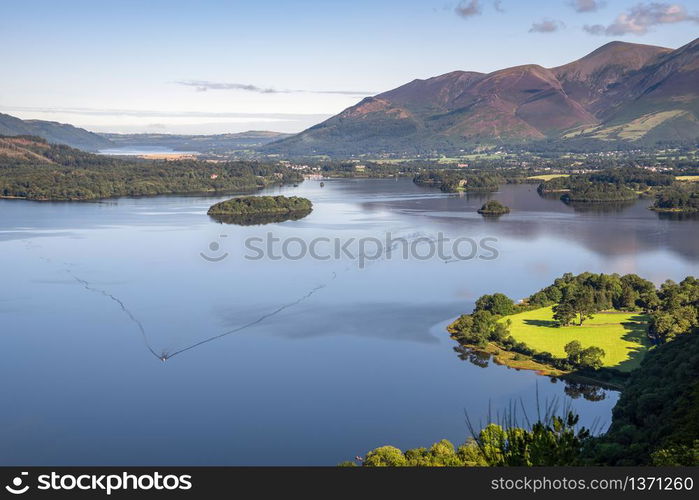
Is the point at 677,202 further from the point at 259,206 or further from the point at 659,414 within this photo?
the point at 659,414

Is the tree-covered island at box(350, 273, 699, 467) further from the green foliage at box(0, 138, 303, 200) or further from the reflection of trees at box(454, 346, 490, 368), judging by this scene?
the green foliage at box(0, 138, 303, 200)

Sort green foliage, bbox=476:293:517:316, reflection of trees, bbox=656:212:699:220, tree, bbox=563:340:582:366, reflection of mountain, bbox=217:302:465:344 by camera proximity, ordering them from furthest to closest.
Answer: reflection of trees, bbox=656:212:699:220 < green foliage, bbox=476:293:517:316 < reflection of mountain, bbox=217:302:465:344 < tree, bbox=563:340:582:366

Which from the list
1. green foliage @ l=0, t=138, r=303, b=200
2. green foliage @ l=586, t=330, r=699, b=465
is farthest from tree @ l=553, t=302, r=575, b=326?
green foliage @ l=0, t=138, r=303, b=200

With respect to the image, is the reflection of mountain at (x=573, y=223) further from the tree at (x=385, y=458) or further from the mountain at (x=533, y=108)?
the mountain at (x=533, y=108)

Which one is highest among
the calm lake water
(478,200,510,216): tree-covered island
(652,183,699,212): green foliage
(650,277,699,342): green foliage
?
(652,183,699,212): green foliage

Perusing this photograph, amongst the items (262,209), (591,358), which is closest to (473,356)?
(591,358)

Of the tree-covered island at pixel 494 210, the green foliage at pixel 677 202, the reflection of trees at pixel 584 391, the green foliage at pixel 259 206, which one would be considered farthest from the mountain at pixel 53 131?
the reflection of trees at pixel 584 391

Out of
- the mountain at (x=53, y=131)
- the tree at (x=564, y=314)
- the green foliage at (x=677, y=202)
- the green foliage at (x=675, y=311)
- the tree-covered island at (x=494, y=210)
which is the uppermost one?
the mountain at (x=53, y=131)
